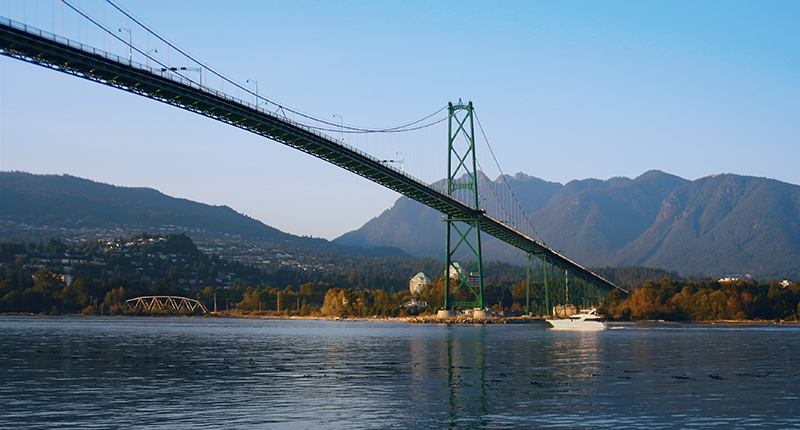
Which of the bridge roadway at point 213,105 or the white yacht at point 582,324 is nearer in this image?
the bridge roadway at point 213,105

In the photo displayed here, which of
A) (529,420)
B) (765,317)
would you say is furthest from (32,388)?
(765,317)

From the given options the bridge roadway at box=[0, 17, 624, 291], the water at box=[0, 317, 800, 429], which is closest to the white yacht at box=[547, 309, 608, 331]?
the bridge roadway at box=[0, 17, 624, 291]

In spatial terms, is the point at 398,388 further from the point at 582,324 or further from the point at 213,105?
the point at 582,324

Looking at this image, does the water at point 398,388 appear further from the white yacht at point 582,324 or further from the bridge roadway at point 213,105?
the white yacht at point 582,324

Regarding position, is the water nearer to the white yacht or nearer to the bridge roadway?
the bridge roadway

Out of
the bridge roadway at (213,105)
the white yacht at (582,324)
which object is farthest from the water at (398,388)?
the white yacht at (582,324)

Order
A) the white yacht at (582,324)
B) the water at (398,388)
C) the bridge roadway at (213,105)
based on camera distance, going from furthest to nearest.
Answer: the white yacht at (582,324) → the bridge roadway at (213,105) → the water at (398,388)
